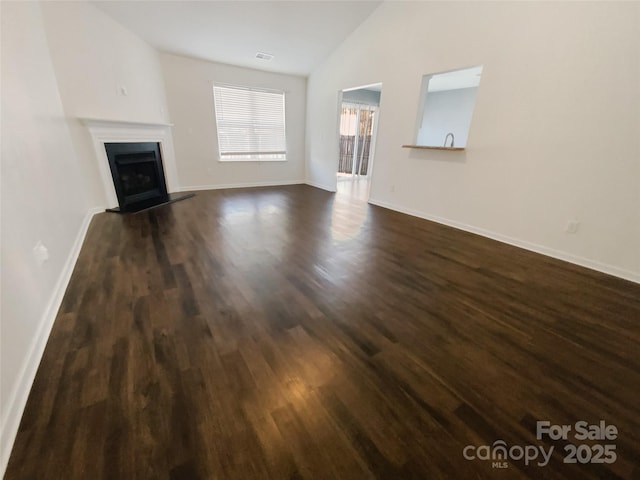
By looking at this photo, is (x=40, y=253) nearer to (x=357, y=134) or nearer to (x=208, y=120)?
(x=208, y=120)

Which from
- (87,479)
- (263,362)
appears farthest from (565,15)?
(87,479)

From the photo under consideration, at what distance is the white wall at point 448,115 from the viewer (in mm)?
6684

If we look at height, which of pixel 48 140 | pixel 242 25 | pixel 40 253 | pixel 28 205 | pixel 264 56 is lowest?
pixel 40 253

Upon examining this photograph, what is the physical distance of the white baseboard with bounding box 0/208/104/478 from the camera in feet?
3.33

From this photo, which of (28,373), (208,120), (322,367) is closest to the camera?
(28,373)

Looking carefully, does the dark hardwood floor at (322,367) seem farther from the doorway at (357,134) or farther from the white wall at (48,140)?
the doorway at (357,134)

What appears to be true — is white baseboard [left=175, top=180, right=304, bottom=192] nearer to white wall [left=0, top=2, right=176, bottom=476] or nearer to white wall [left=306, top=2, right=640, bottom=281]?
white wall [left=0, top=2, right=176, bottom=476]

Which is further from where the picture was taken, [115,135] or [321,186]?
[321,186]

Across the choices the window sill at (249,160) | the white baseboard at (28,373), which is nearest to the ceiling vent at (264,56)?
the window sill at (249,160)

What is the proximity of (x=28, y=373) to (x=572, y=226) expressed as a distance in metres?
4.40

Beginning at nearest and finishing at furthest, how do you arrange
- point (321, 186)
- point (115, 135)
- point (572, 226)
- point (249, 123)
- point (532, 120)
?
point (572, 226), point (532, 120), point (115, 135), point (249, 123), point (321, 186)

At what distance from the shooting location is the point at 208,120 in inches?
220

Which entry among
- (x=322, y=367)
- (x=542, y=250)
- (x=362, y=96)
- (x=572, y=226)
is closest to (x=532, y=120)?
(x=572, y=226)

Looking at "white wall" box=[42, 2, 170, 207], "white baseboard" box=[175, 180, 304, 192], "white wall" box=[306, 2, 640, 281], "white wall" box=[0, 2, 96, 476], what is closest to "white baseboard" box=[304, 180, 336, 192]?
"white baseboard" box=[175, 180, 304, 192]
